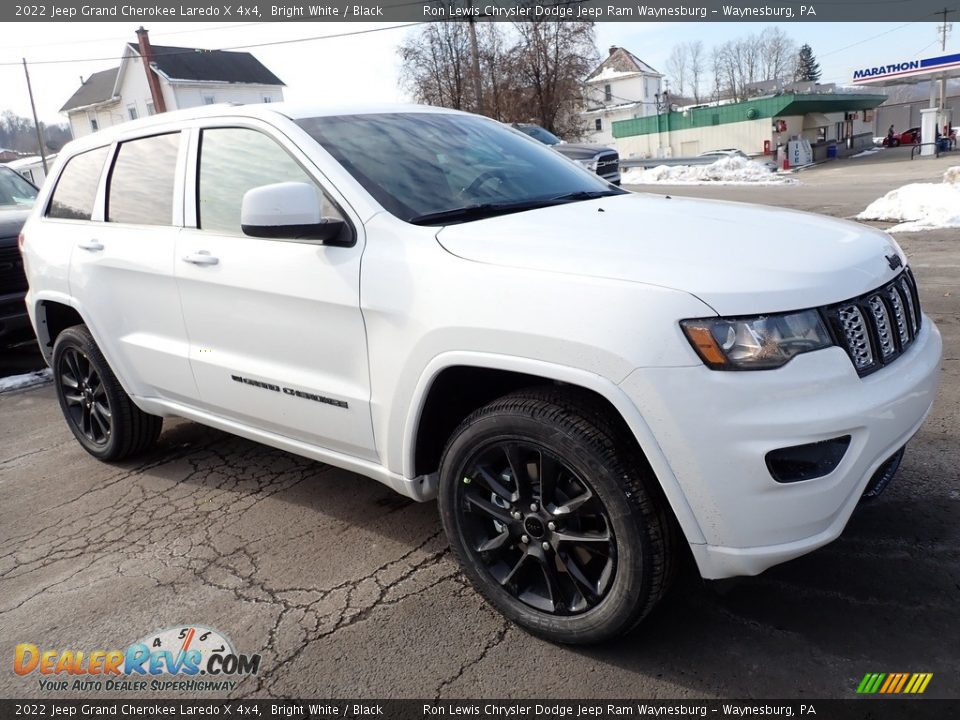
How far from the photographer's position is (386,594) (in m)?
2.99

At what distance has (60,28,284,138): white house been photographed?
4834cm

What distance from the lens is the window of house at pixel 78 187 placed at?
4.24 metres

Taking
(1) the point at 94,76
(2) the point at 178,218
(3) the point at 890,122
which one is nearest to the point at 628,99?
(3) the point at 890,122

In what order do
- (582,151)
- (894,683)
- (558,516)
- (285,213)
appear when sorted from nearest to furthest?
(894,683) < (558,516) < (285,213) < (582,151)

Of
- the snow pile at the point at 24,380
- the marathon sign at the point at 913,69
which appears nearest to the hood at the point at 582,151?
the snow pile at the point at 24,380

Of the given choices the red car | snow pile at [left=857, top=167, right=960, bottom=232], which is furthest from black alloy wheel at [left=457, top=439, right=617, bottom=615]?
the red car

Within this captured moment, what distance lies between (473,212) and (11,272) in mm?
6084

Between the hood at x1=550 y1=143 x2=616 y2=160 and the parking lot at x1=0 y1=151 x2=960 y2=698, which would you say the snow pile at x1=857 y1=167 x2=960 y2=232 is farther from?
the parking lot at x1=0 y1=151 x2=960 y2=698

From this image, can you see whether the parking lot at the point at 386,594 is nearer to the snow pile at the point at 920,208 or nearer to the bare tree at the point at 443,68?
the snow pile at the point at 920,208

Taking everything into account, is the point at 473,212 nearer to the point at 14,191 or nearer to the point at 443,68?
the point at 14,191

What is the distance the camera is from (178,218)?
357 centimetres

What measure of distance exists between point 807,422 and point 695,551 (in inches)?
19.6

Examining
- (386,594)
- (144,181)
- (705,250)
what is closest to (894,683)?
(705,250)

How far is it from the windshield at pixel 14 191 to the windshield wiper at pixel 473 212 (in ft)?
23.3
